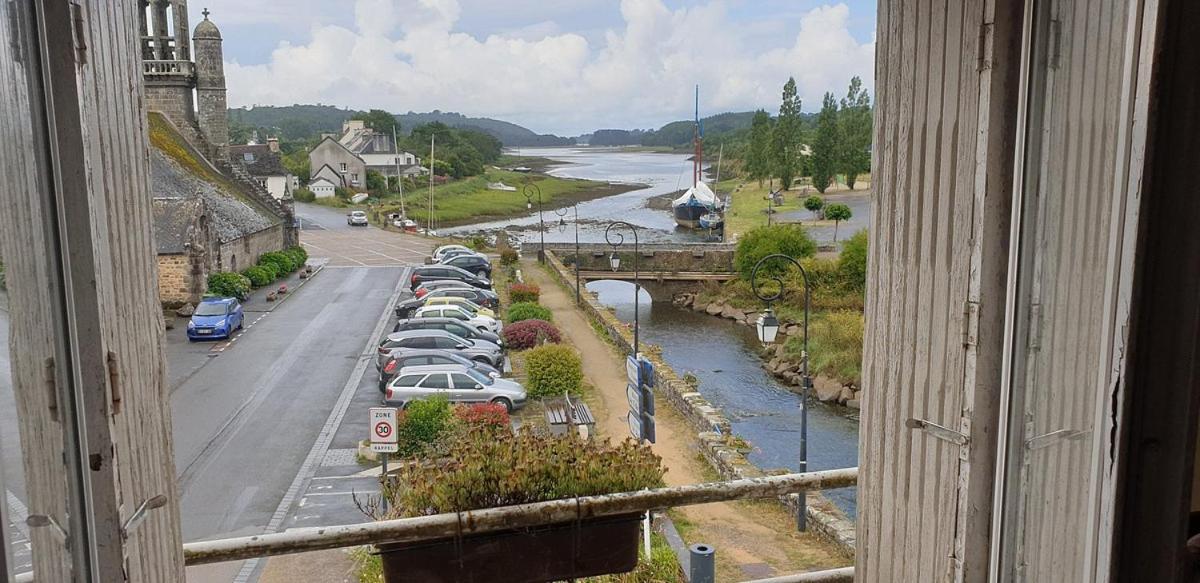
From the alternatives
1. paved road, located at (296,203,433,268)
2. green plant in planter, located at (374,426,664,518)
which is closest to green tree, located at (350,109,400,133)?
paved road, located at (296,203,433,268)

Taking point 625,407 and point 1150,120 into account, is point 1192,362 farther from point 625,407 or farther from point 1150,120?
point 625,407

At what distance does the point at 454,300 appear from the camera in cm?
1750

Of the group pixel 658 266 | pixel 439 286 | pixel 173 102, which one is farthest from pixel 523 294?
pixel 173 102

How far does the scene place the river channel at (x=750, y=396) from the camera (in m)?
11.9

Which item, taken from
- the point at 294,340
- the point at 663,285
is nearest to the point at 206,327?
the point at 294,340

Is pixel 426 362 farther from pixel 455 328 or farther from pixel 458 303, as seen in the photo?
pixel 458 303

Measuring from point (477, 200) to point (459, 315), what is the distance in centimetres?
3576

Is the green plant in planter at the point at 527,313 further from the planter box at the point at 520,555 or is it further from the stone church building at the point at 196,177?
the planter box at the point at 520,555

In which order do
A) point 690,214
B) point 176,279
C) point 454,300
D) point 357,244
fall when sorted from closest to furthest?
point 454,300 → point 176,279 → point 357,244 → point 690,214

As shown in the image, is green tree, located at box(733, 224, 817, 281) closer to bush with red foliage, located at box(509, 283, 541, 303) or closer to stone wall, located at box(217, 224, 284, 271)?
bush with red foliage, located at box(509, 283, 541, 303)

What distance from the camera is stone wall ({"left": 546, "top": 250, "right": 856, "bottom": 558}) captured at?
24.3ft

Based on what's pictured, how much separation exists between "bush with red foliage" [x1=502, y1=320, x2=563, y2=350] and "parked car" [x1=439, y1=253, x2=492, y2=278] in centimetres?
711

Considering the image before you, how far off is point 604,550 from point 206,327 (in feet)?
53.1

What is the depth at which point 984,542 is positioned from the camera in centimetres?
118
